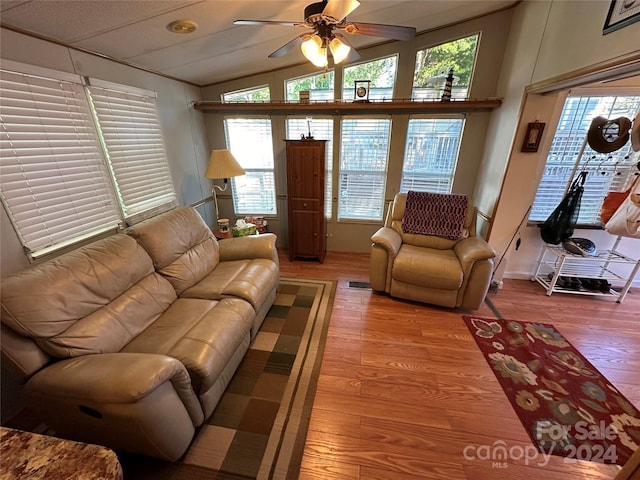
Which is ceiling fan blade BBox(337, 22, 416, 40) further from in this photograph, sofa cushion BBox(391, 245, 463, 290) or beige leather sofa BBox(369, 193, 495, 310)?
sofa cushion BBox(391, 245, 463, 290)

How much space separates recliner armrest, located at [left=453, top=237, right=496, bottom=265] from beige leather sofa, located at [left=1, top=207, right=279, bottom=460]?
1847 mm

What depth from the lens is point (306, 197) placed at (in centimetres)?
317

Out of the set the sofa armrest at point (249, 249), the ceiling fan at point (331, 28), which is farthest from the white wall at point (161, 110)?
the ceiling fan at point (331, 28)

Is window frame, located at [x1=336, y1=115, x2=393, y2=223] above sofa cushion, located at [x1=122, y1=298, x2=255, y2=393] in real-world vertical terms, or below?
above

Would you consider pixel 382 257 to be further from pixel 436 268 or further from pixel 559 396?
pixel 559 396

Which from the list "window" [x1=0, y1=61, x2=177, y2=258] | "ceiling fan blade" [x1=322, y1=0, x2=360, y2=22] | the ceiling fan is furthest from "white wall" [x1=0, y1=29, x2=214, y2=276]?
"ceiling fan blade" [x1=322, y1=0, x2=360, y2=22]

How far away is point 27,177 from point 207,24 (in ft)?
4.99

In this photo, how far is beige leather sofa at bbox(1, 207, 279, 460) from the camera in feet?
3.62

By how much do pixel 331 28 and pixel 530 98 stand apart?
2.05 metres

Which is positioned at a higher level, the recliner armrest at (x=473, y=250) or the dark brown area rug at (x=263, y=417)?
the recliner armrest at (x=473, y=250)

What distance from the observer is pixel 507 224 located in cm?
270

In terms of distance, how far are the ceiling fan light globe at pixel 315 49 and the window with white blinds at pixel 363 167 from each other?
5.60ft

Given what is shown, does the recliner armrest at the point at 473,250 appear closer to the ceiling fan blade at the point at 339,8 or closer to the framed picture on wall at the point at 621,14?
the framed picture on wall at the point at 621,14

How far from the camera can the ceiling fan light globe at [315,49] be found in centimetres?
146
